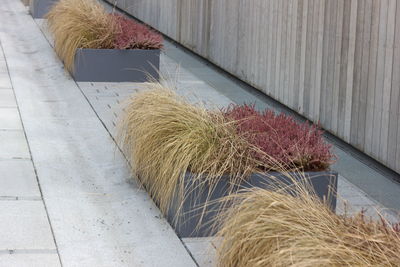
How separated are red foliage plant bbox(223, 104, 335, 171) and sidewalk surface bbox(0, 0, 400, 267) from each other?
1.91ft

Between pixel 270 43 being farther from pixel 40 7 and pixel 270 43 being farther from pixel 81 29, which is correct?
pixel 40 7

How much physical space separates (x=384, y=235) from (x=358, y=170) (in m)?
3.67

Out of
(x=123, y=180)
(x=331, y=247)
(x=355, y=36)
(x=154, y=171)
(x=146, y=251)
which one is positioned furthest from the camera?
(x=355, y=36)

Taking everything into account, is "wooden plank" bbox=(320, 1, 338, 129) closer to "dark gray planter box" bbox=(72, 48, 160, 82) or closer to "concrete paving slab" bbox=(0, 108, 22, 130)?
"concrete paving slab" bbox=(0, 108, 22, 130)

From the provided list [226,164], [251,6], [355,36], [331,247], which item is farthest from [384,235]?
[251,6]

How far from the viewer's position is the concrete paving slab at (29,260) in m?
5.82

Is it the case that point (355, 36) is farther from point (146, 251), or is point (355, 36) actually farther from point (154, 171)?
point (146, 251)

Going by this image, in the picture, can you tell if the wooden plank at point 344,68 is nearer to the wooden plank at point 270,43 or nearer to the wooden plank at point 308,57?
the wooden plank at point 308,57

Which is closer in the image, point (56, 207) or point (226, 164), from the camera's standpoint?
point (226, 164)

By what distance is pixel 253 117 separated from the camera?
23.4 ft

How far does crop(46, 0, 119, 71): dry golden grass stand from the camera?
39.2 feet

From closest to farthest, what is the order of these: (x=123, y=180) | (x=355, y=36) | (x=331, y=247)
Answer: (x=331, y=247), (x=123, y=180), (x=355, y=36)

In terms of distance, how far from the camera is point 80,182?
773 cm

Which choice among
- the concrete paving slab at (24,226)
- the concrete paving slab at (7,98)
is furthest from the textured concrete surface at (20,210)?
the concrete paving slab at (7,98)
